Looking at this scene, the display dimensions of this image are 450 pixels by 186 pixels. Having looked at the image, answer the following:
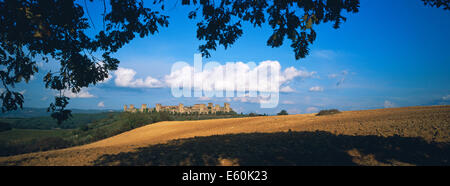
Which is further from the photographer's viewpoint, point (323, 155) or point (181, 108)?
point (181, 108)

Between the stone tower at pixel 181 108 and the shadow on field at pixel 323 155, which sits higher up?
the shadow on field at pixel 323 155

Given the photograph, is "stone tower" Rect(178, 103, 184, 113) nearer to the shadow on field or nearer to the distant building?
the distant building

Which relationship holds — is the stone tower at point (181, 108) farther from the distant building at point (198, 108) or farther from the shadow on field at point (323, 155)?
the shadow on field at point (323, 155)

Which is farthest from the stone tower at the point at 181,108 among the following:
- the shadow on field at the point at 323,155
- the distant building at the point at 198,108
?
the shadow on field at the point at 323,155

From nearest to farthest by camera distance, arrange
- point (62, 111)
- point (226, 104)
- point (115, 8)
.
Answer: point (62, 111)
point (115, 8)
point (226, 104)

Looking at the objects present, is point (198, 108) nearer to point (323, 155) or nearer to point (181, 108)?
point (181, 108)

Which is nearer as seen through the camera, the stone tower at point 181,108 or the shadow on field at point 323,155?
the shadow on field at point 323,155

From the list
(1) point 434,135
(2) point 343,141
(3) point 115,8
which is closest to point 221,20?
(3) point 115,8

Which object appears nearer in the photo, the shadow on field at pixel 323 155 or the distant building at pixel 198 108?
the shadow on field at pixel 323 155

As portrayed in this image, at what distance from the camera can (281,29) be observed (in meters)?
5.65

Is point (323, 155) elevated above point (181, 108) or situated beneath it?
elevated above

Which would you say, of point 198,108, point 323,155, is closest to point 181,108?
point 198,108
